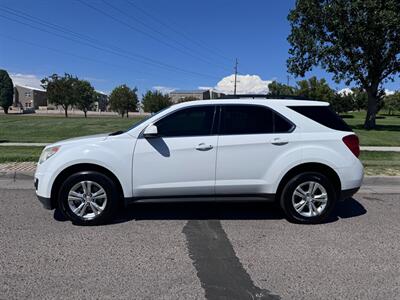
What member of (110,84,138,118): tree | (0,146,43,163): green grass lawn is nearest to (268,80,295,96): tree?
(110,84,138,118): tree

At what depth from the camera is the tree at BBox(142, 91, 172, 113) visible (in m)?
77.6

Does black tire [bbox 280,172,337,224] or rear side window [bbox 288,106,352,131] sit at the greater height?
rear side window [bbox 288,106,352,131]

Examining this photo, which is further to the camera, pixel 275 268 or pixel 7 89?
pixel 7 89

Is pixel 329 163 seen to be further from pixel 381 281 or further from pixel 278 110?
pixel 381 281

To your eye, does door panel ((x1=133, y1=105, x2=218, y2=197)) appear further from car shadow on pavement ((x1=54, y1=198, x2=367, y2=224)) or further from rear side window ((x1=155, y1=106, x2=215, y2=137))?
car shadow on pavement ((x1=54, y1=198, x2=367, y2=224))

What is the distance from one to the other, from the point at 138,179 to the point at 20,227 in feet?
5.54

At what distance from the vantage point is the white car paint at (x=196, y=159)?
17.4 ft

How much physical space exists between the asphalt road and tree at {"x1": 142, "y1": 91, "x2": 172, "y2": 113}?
71.3 metres

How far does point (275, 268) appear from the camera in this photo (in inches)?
160

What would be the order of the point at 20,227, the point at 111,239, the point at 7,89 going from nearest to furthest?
the point at 111,239
the point at 20,227
the point at 7,89

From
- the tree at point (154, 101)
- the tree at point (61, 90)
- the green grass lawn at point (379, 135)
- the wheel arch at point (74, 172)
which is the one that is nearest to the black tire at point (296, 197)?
the wheel arch at point (74, 172)

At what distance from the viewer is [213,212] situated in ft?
20.2

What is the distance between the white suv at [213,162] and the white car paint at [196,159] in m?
0.01

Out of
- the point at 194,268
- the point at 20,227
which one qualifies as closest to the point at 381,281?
the point at 194,268
